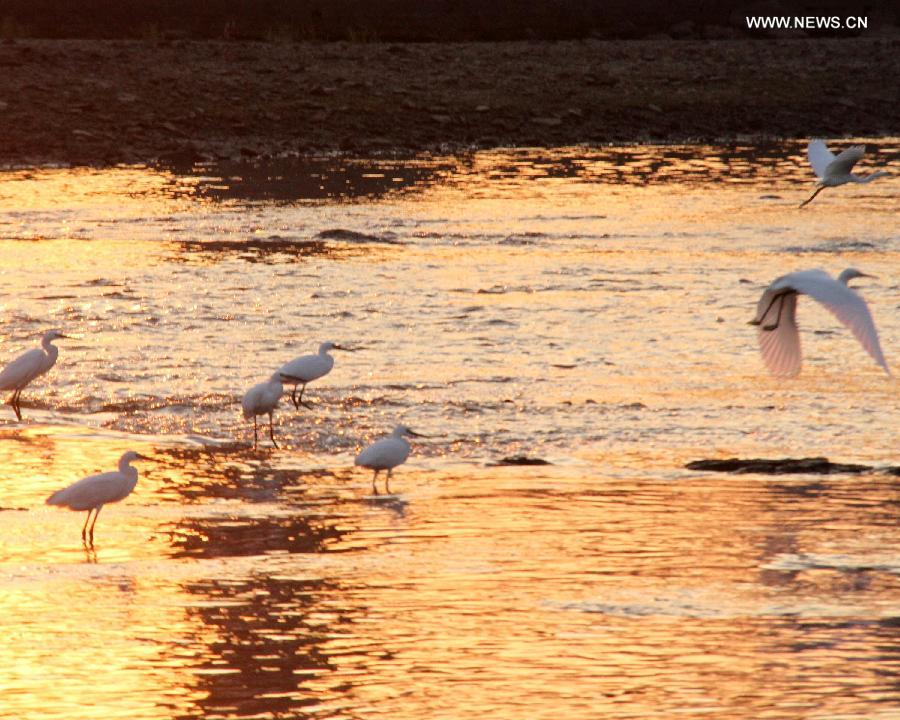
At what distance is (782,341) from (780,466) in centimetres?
187

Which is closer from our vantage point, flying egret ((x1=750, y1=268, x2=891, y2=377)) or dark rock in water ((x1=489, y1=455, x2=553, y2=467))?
flying egret ((x1=750, y1=268, x2=891, y2=377))

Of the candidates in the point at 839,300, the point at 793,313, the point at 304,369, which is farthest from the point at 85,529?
the point at 839,300

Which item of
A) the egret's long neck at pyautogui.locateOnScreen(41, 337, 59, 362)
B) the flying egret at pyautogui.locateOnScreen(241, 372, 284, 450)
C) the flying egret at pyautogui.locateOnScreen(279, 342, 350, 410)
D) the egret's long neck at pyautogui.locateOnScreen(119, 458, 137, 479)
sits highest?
the egret's long neck at pyautogui.locateOnScreen(41, 337, 59, 362)

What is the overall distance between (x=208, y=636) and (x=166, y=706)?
95 cm

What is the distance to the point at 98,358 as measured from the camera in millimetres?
15758

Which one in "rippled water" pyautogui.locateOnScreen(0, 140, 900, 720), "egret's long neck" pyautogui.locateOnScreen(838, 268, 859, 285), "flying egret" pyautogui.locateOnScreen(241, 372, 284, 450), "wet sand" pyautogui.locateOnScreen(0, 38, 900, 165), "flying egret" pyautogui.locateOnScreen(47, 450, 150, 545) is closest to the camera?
"rippled water" pyautogui.locateOnScreen(0, 140, 900, 720)

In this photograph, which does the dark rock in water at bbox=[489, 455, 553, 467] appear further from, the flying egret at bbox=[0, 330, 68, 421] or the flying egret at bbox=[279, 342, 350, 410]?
the flying egret at bbox=[0, 330, 68, 421]

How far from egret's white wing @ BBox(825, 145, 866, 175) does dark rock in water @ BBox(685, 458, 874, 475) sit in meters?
2.43

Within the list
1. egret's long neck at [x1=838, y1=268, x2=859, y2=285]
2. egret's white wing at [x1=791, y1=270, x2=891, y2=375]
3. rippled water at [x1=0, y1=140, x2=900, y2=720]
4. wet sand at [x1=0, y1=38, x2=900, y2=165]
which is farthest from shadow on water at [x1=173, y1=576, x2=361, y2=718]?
wet sand at [x1=0, y1=38, x2=900, y2=165]

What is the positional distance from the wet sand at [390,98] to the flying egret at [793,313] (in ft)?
86.5

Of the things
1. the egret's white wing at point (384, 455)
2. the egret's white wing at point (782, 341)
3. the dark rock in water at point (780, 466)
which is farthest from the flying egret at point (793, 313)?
the egret's white wing at point (384, 455)

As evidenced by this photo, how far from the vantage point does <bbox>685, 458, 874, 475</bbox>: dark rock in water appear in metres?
11.5

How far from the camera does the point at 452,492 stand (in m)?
11.2

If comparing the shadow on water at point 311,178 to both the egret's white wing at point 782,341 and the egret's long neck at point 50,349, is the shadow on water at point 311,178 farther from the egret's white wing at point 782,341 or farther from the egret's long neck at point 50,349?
the egret's white wing at point 782,341
